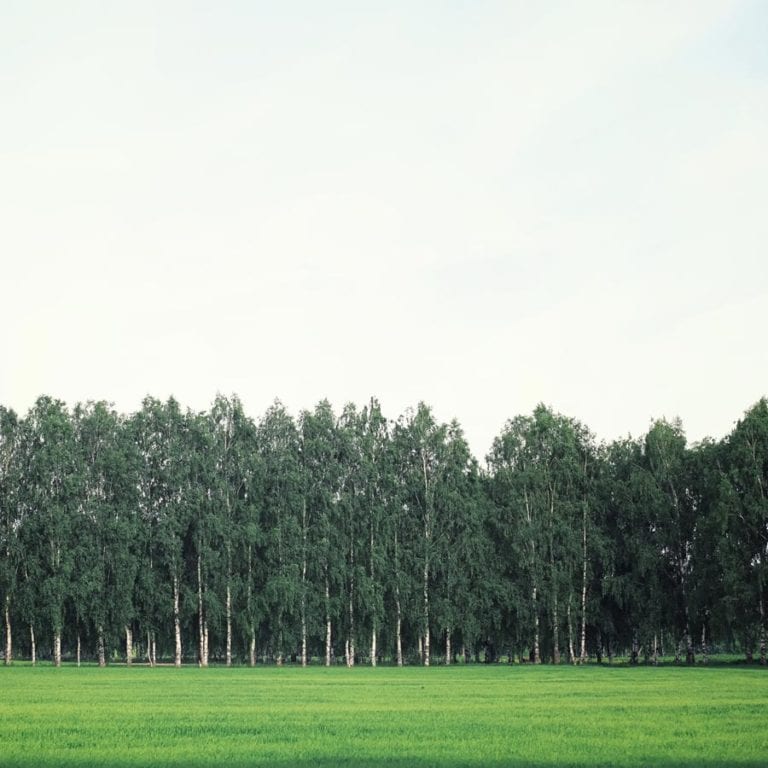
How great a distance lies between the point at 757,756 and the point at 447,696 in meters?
19.0

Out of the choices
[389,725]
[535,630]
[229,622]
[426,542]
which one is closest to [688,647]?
[535,630]

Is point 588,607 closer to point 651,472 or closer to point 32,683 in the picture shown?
point 651,472

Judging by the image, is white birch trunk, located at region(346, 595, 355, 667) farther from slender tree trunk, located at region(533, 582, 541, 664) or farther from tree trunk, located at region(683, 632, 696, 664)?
tree trunk, located at region(683, 632, 696, 664)

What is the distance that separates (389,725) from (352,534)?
55.8 m

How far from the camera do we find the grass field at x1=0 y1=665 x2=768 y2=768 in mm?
20094

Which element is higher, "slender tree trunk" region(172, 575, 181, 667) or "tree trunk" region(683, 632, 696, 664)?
"slender tree trunk" region(172, 575, 181, 667)

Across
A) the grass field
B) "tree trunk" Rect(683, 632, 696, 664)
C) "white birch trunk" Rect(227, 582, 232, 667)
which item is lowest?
"tree trunk" Rect(683, 632, 696, 664)

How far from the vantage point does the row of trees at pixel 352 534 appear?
75562mm

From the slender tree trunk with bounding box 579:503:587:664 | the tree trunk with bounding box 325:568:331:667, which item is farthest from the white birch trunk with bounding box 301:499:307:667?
the slender tree trunk with bounding box 579:503:587:664

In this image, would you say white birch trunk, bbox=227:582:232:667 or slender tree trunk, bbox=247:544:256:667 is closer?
slender tree trunk, bbox=247:544:256:667

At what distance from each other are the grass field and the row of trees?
32.9m

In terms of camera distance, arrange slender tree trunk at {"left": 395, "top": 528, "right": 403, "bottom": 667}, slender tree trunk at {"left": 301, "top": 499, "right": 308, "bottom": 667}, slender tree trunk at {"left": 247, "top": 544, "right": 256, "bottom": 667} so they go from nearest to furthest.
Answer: slender tree trunk at {"left": 247, "top": 544, "right": 256, "bottom": 667} → slender tree trunk at {"left": 301, "top": 499, "right": 308, "bottom": 667} → slender tree trunk at {"left": 395, "top": 528, "right": 403, "bottom": 667}

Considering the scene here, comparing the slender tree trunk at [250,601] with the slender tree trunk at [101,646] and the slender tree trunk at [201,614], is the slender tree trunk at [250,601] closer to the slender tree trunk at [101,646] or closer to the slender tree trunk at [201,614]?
the slender tree trunk at [201,614]

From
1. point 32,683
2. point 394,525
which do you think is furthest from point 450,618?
point 32,683
